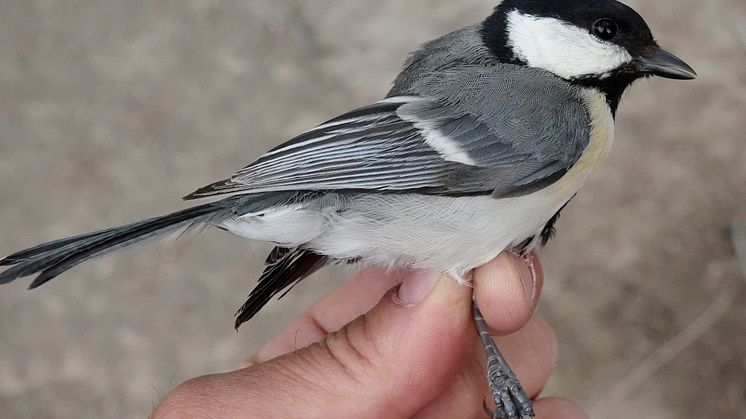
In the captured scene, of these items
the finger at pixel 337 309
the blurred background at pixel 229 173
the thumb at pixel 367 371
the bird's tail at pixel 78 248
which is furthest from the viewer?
the blurred background at pixel 229 173

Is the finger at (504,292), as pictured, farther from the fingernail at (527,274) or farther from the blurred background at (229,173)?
the blurred background at (229,173)

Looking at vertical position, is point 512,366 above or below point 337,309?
below

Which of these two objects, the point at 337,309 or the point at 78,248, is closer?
the point at 78,248

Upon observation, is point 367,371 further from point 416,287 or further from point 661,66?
point 661,66

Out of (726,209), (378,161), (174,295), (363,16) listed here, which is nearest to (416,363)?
(378,161)

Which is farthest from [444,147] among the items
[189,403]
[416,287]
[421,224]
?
[189,403]

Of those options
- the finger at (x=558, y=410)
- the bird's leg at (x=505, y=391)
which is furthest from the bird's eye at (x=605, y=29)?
the finger at (x=558, y=410)

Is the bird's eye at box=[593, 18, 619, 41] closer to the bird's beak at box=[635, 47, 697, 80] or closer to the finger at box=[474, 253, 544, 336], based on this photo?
the bird's beak at box=[635, 47, 697, 80]

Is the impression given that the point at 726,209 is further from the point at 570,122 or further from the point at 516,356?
the point at 570,122
